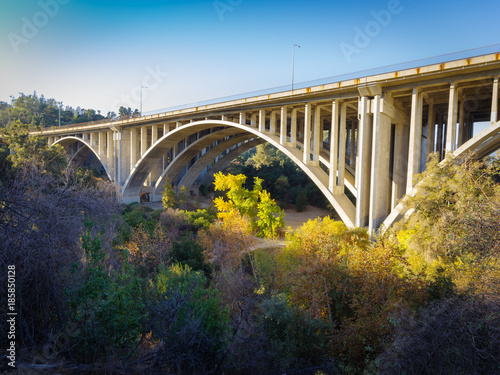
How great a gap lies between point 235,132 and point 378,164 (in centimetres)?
1511

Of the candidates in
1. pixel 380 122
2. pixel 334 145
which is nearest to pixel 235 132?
pixel 334 145

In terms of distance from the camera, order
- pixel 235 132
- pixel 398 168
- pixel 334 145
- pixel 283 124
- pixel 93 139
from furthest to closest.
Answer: pixel 93 139, pixel 235 132, pixel 283 124, pixel 334 145, pixel 398 168

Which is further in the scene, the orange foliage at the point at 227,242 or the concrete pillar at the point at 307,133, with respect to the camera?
the concrete pillar at the point at 307,133

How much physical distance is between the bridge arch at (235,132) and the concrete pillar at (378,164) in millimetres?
1415

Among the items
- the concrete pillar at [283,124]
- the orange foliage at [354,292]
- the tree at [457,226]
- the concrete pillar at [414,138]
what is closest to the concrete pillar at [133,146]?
the concrete pillar at [283,124]

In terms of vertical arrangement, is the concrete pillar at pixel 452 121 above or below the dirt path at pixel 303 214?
above

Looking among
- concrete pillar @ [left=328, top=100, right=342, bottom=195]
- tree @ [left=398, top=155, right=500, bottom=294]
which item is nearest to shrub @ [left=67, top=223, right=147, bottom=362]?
tree @ [left=398, top=155, right=500, bottom=294]

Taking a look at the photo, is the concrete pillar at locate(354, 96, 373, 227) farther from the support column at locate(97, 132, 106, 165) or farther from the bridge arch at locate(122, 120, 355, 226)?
the support column at locate(97, 132, 106, 165)

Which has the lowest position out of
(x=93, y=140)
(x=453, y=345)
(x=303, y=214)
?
(x=303, y=214)

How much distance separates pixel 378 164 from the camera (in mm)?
13711

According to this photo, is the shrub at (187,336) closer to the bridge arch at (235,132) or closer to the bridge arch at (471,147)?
the bridge arch at (471,147)

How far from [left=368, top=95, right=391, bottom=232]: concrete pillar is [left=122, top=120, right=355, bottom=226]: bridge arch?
1.41 metres

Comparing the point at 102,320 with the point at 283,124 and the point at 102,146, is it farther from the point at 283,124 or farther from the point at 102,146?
the point at 102,146

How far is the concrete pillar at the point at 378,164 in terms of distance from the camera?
13.6 metres
